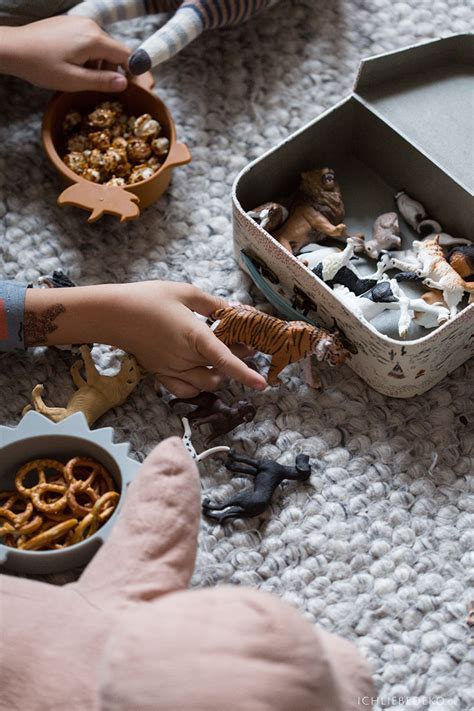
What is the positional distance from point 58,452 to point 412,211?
501mm

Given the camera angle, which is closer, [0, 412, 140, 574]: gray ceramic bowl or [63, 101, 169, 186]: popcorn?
[0, 412, 140, 574]: gray ceramic bowl

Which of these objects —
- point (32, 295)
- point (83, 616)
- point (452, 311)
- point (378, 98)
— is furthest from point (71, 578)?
point (378, 98)

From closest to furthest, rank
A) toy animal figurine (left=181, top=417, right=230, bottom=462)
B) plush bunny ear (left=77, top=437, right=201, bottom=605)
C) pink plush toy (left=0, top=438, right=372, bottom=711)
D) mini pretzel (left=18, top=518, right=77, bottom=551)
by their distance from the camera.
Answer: pink plush toy (left=0, top=438, right=372, bottom=711) → plush bunny ear (left=77, top=437, right=201, bottom=605) → mini pretzel (left=18, top=518, right=77, bottom=551) → toy animal figurine (left=181, top=417, right=230, bottom=462)

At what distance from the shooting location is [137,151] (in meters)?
1.02

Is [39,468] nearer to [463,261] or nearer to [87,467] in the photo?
[87,467]

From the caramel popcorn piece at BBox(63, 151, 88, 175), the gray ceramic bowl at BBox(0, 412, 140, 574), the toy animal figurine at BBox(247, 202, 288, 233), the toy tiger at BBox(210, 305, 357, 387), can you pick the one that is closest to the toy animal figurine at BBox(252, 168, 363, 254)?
A: the toy animal figurine at BBox(247, 202, 288, 233)

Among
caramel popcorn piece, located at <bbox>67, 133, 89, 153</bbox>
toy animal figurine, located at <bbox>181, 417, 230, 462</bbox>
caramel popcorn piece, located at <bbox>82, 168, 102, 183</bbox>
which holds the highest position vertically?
caramel popcorn piece, located at <bbox>67, 133, 89, 153</bbox>

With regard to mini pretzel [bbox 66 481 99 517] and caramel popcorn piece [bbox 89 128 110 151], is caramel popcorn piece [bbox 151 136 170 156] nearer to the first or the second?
caramel popcorn piece [bbox 89 128 110 151]

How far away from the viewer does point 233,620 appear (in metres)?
0.55

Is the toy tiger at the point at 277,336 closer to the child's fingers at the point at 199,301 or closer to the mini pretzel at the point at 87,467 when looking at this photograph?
the child's fingers at the point at 199,301

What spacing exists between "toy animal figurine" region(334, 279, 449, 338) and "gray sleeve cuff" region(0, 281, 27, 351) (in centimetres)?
34

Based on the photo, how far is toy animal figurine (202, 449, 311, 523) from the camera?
33.9 inches

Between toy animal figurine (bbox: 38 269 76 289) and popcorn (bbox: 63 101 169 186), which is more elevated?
popcorn (bbox: 63 101 169 186)

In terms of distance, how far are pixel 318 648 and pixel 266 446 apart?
37cm
